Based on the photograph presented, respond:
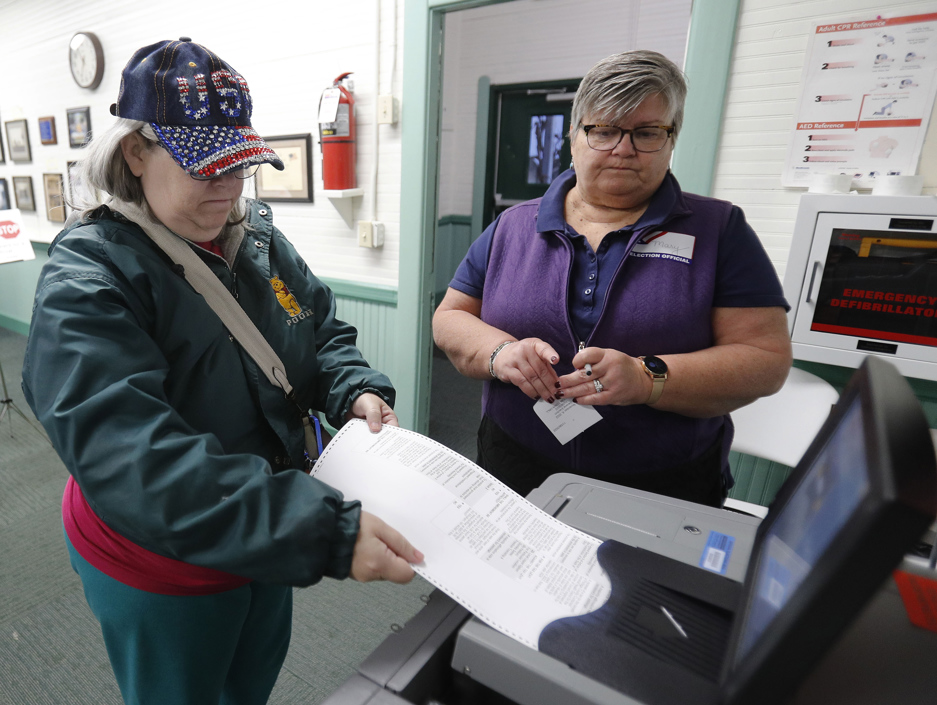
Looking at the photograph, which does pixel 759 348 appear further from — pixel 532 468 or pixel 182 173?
pixel 182 173

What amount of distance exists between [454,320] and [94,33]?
170 inches

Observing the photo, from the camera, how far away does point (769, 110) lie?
1910 millimetres

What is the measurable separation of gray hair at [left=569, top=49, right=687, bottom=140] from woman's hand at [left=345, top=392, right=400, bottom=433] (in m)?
0.74

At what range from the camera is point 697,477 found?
45.7 inches

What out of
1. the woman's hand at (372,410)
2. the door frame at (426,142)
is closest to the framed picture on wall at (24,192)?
the door frame at (426,142)

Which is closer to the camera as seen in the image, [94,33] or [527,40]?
[94,33]

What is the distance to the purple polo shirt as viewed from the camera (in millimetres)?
1085

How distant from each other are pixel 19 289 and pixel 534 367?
20.1 ft

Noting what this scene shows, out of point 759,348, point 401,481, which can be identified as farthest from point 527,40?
point 401,481

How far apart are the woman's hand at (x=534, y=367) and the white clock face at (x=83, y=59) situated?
445 cm

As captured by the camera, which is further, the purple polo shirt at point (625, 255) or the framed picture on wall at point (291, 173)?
the framed picture on wall at point (291, 173)

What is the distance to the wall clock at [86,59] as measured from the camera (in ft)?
12.6

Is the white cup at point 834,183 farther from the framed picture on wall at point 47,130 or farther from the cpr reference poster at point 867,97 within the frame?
the framed picture on wall at point 47,130

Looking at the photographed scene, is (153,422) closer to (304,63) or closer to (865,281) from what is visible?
(865,281)
